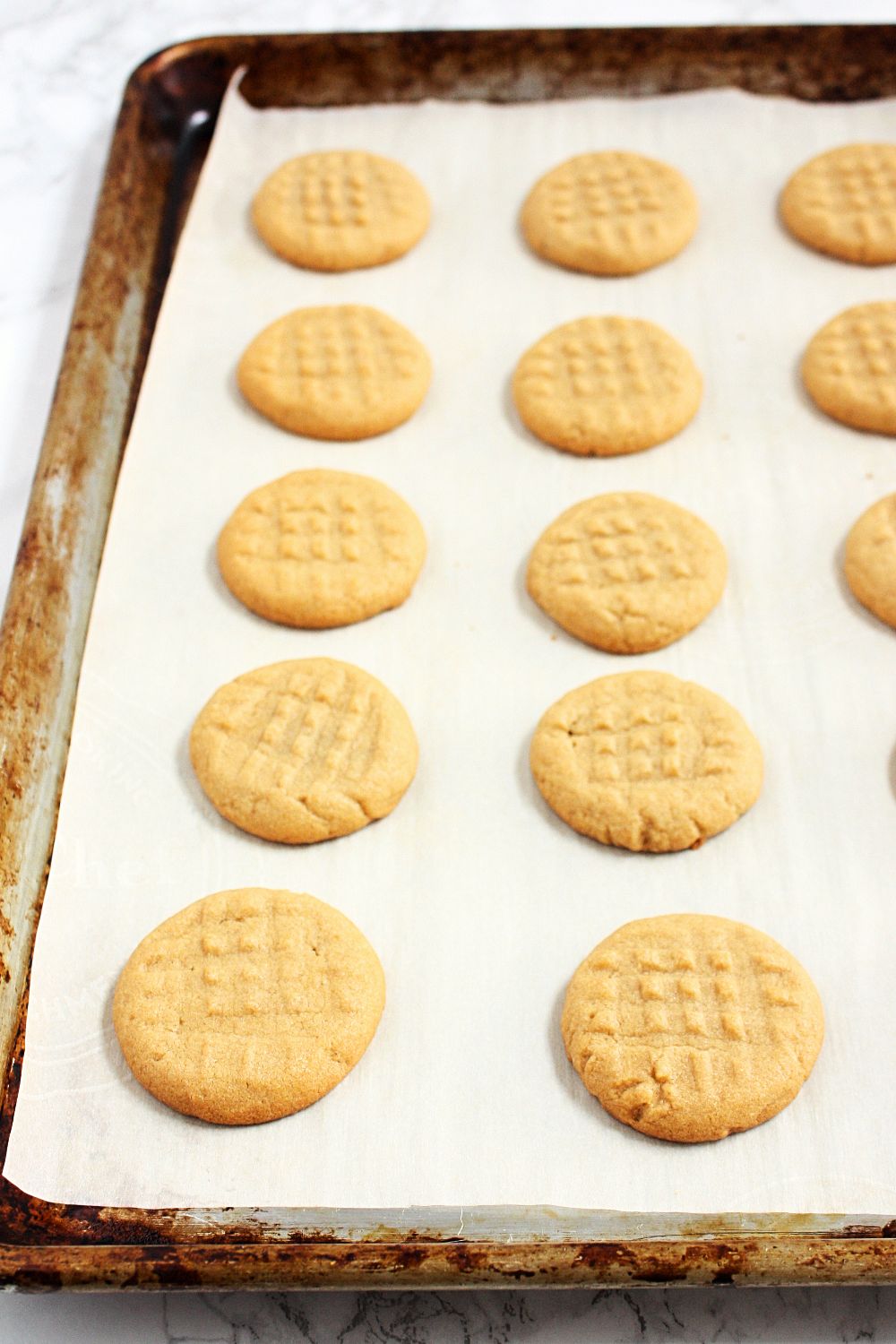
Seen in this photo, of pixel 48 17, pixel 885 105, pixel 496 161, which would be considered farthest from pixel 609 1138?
pixel 48 17

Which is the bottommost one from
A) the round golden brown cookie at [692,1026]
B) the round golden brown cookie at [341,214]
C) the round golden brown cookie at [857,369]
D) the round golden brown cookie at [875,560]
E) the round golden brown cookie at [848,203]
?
the round golden brown cookie at [692,1026]

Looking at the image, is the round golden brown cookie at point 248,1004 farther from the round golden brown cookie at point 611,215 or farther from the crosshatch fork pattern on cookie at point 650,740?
the round golden brown cookie at point 611,215


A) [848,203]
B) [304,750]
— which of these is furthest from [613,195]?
[304,750]

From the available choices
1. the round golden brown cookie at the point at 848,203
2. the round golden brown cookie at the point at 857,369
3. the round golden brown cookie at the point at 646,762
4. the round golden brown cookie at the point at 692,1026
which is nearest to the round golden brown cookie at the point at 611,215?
the round golden brown cookie at the point at 848,203

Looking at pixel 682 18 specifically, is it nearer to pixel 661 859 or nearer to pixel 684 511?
pixel 684 511

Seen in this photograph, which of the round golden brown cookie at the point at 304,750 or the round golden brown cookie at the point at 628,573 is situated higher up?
the round golden brown cookie at the point at 304,750

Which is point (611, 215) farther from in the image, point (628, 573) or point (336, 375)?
point (628, 573)

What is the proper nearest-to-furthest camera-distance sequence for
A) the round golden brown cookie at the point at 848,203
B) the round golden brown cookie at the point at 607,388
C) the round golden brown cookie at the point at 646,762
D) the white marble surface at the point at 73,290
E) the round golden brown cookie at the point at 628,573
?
the white marble surface at the point at 73,290, the round golden brown cookie at the point at 646,762, the round golden brown cookie at the point at 628,573, the round golden brown cookie at the point at 607,388, the round golden brown cookie at the point at 848,203
